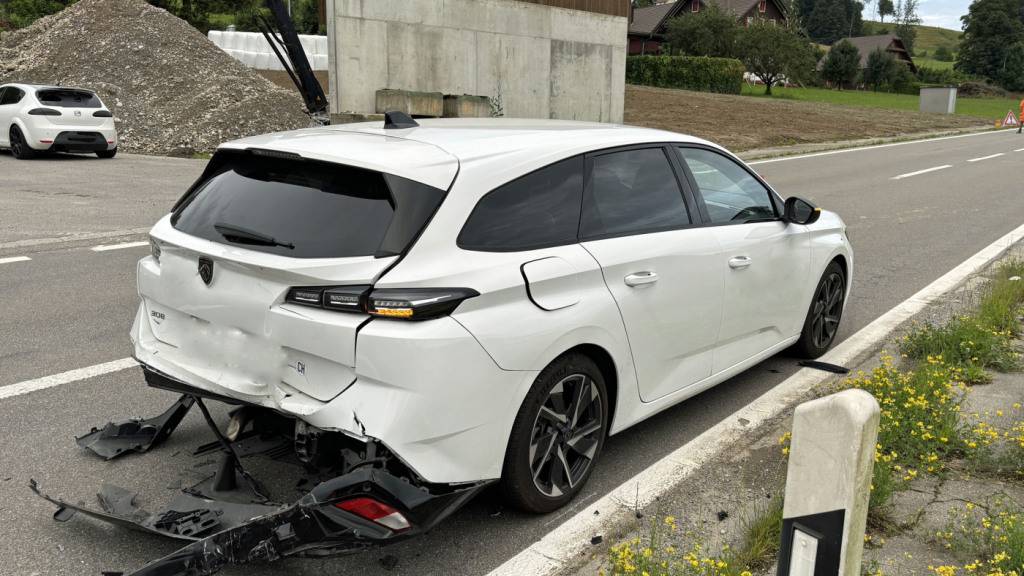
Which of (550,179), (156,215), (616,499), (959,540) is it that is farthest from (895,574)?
(156,215)

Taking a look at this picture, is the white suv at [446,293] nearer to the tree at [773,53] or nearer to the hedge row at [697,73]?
the hedge row at [697,73]

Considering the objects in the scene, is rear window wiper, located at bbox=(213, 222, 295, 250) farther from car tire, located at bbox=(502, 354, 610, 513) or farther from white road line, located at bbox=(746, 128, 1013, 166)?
white road line, located at bbox=(746, 128, 1013, 166)

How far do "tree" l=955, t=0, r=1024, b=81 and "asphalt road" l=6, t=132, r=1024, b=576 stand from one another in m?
99.6

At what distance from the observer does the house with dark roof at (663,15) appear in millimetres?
81688

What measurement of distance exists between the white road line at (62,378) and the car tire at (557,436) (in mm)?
2996

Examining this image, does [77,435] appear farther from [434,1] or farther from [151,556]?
[434,1]

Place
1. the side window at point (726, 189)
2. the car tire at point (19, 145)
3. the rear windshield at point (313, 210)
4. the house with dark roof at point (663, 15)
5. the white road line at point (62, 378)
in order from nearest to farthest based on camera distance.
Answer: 1. the rear windshield at point (313, 210)
2. the side window at point (726, 189)
3. the white road line at point (62, 378)
4. the car tire at point (19, 145)
5. the house with dark roof at point (663, 15)

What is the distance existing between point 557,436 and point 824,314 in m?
2.99

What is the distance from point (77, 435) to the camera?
4277mm

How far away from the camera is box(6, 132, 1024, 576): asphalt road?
11.0 feet

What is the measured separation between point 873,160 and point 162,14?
2271 cm

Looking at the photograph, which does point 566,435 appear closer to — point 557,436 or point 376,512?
point 557,436

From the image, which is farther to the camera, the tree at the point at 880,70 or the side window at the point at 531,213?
the tree at the point at 880,70

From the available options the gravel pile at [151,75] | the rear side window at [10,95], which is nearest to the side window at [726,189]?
the gravel pile at [151,75]
